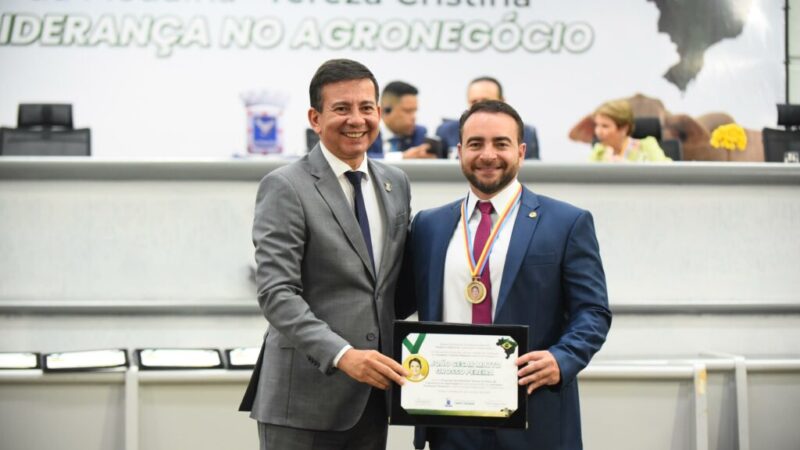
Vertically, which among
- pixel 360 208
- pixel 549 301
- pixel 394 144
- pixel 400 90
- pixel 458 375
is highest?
pixel 400 90

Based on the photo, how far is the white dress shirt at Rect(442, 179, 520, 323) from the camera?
2.18 meters

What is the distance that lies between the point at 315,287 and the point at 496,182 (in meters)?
0.49

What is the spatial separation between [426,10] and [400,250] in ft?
19.7

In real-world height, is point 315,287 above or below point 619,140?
below

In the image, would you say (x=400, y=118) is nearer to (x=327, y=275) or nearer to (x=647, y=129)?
(x=647, y=129)

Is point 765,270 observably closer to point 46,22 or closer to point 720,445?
point 720,445

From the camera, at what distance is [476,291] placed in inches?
85.0

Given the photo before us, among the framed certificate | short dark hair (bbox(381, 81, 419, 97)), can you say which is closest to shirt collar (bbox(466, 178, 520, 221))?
the framed certificate

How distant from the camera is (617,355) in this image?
13.3 feet

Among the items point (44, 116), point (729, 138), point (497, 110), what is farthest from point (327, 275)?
point (44, 116)

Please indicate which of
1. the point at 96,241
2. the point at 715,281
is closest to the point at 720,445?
the point at 715,281

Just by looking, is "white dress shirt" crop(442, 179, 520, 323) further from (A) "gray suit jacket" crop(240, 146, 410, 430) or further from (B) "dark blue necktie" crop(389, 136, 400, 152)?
(B) "dark blue necktie" crop(389, 136, 400, 152)

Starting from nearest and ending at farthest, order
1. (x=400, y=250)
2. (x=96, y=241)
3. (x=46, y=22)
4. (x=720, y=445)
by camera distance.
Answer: (x=400, y=250), (x=720, y=445), (x=96, y=241), (x=46, y=22)

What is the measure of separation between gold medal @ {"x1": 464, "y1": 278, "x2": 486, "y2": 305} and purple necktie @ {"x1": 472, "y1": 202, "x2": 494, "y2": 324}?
0.02 m
